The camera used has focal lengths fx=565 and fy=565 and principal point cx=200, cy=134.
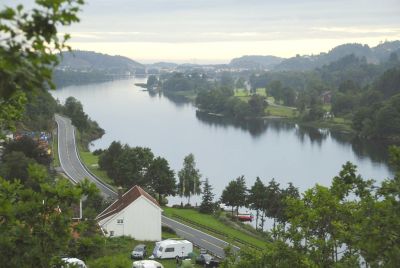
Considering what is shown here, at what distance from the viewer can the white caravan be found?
20703 mm

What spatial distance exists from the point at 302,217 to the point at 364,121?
6472cm

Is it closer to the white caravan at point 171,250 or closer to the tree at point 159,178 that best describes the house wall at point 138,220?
the white caravan at point 171,250

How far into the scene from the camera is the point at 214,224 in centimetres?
3072

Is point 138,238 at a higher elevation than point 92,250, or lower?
lower

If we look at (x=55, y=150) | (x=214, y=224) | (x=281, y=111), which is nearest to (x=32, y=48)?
(x=214, y=224)

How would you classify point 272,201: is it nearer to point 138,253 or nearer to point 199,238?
point 199,238

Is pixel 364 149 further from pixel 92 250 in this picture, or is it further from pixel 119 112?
pixel 92 250

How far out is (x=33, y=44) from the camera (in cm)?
337

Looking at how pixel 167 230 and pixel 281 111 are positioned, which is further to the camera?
pixel 281 111

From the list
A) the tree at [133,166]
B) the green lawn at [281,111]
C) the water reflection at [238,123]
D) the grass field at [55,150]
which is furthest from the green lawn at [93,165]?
the green lawn at [281,111]

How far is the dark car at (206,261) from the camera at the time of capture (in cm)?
2022

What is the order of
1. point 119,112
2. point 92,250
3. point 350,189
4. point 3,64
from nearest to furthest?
point 3,64
point 92,250
point 350,189
point 119,112

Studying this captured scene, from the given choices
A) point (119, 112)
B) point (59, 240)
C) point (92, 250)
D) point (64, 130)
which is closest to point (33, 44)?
point (59, 240)

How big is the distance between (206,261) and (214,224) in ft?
34.3
